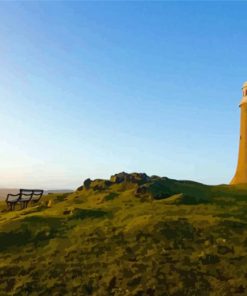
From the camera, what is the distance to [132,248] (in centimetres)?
1672

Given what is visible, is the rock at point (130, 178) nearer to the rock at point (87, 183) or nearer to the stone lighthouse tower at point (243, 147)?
the rock at point (87, 183)

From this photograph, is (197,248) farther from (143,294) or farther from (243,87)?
(243,87)

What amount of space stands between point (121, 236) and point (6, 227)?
5.86 m

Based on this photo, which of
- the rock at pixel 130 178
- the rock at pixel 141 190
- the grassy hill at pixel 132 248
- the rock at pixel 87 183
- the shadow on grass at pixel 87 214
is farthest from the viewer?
the rock at pixel 87 183

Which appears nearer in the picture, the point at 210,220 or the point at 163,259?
the point at 163,259

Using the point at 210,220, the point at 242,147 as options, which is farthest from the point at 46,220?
the point at 242,147

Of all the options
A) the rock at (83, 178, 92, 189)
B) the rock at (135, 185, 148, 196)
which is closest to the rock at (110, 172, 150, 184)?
the rock at (83, 178, 92, 189)

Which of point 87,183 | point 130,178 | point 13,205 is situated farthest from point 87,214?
point 13,205

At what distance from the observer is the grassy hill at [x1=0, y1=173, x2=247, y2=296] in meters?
14.3

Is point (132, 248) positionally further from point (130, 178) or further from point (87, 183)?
point (87, 183)

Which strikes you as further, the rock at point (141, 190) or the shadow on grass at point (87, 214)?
the rock at point (141, 190)

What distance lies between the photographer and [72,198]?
2709cm

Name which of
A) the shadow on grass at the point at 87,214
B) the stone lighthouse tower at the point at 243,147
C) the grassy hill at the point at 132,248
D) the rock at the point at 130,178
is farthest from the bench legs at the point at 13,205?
the stone lighthouse tower at the point at 243,147

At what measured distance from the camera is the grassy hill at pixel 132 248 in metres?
14.3
